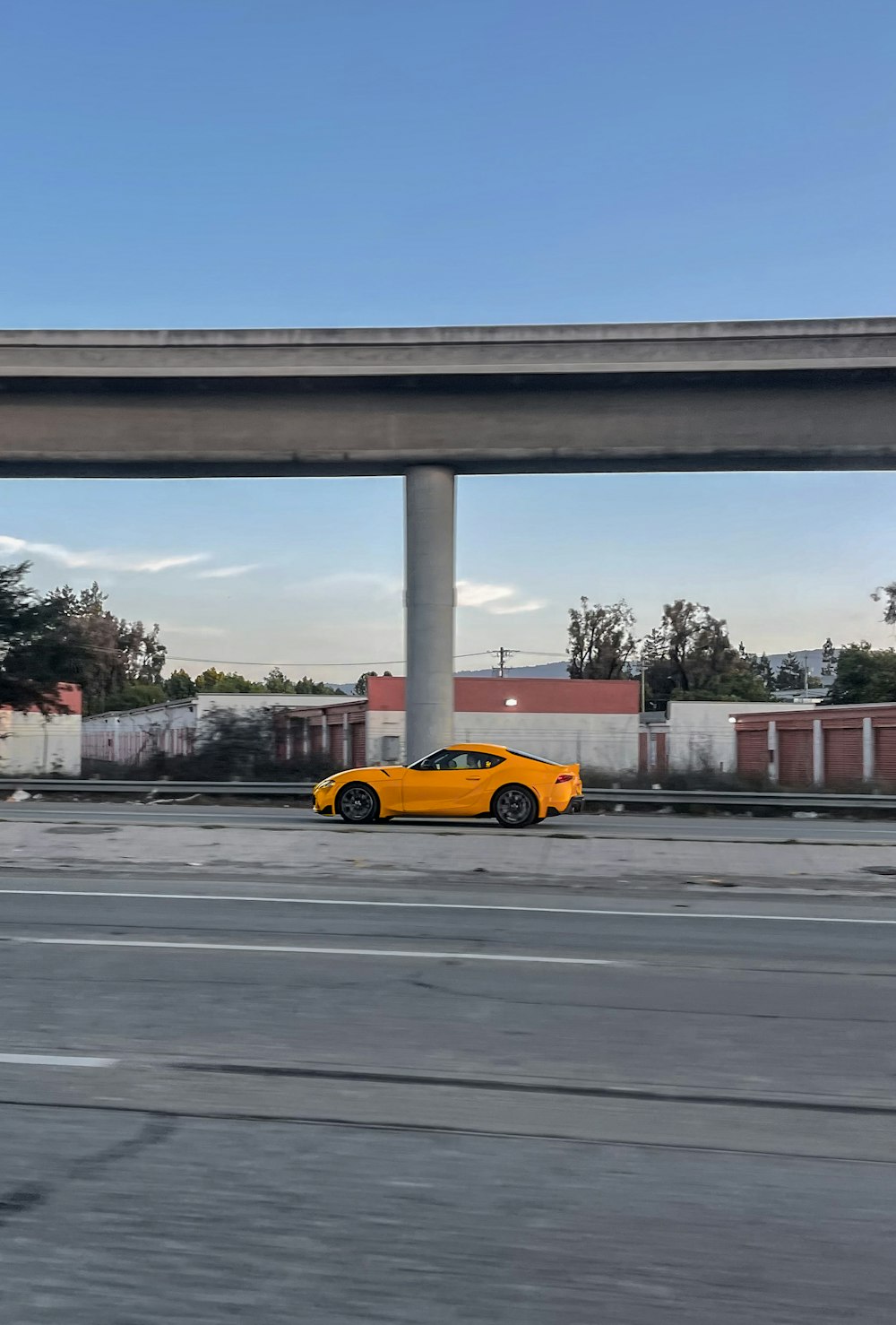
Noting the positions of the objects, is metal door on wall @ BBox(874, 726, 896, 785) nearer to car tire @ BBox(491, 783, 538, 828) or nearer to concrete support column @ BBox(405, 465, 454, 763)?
concrete support column @ BBox(405, 465, 454, 763)

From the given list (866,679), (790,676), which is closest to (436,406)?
(866,679)

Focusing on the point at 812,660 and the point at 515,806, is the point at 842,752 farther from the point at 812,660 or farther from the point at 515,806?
the point at 812,660

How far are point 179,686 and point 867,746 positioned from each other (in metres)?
85.2

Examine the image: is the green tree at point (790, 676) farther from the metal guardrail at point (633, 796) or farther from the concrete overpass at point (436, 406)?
the concrete overpass at point (436, 406)

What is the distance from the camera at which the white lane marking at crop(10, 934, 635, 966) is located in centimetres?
843

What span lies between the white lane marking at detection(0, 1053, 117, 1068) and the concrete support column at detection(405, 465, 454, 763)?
1912 centimetres

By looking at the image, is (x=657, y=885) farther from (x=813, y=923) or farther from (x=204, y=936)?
(x=204, y=936)

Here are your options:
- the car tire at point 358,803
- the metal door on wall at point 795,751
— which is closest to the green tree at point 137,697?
the metal door on wall at point 795,751

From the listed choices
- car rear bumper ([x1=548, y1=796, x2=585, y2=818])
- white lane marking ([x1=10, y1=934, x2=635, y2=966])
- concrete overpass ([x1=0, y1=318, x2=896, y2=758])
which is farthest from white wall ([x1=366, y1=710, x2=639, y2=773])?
white lane marking ([x1=10, y1=934, x2=635, y2=966])

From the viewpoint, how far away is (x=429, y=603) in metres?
25.1

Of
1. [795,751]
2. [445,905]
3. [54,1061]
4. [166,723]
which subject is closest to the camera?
[54,1061]

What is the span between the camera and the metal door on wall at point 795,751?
41406mm

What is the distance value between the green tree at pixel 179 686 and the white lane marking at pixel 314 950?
102m

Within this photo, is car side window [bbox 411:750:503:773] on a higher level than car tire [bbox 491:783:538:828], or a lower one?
higher
